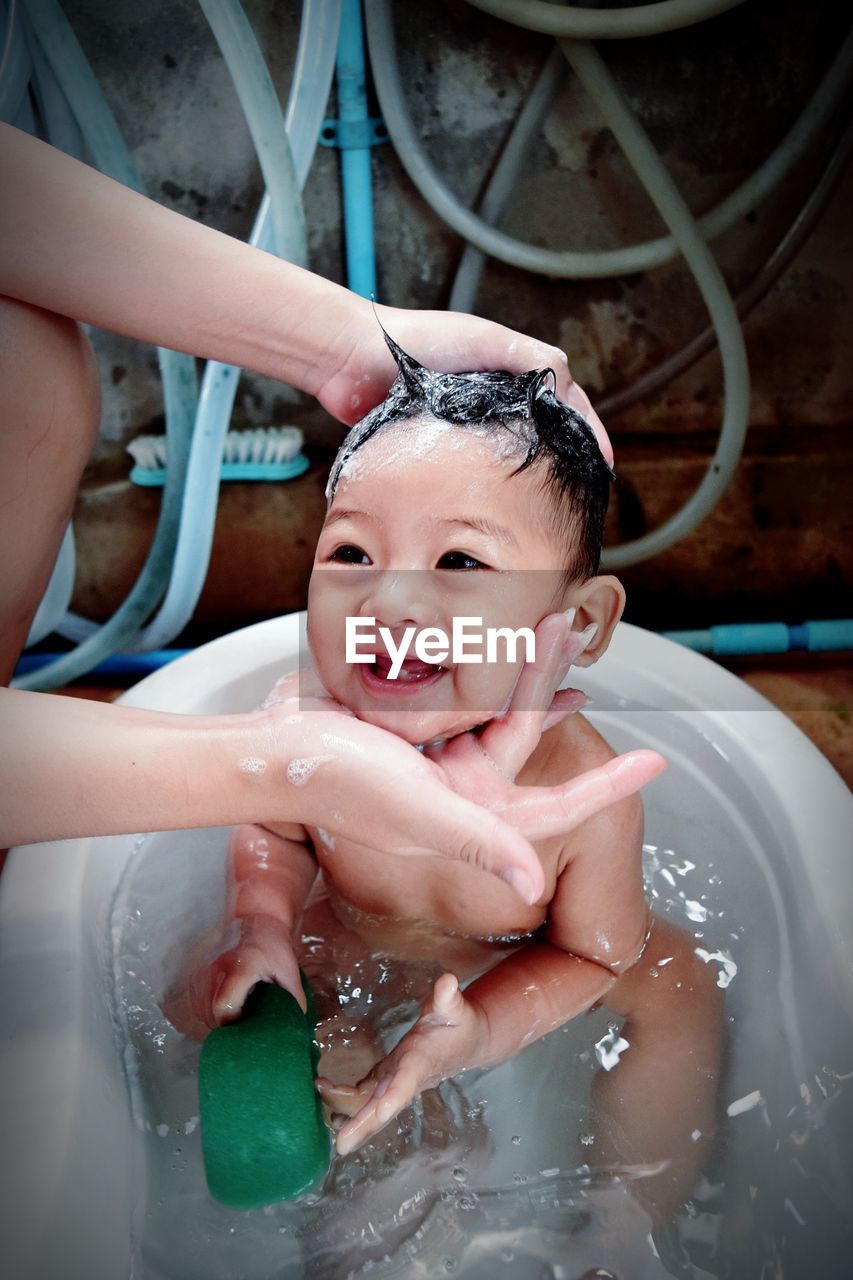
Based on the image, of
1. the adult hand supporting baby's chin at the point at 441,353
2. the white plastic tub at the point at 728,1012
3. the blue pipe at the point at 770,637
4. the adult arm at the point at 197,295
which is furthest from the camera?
the blue pipe at the point at 770,637

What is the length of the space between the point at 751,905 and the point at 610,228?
1.15m

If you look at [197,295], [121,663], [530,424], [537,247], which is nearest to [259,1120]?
[530,424]

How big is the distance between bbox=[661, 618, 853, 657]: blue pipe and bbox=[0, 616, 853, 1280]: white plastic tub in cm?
53

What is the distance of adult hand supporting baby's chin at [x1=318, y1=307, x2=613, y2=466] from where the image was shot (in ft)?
3.51

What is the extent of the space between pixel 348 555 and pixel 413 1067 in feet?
1.44

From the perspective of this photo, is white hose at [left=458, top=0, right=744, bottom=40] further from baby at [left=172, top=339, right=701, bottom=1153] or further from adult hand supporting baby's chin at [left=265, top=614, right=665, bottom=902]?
adult hand supporting baby's chin at [left=265, top=614, right=665, bottom=902]

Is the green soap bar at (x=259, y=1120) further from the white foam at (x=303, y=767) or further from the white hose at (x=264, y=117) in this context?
the white hose at (x=264, y=117)

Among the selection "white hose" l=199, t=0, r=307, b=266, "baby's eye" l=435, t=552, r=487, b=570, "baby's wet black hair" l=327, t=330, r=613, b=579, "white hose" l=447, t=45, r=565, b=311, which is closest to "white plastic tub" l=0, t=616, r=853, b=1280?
"baby's wet black hair" l=327, t=330, r=613, b=579

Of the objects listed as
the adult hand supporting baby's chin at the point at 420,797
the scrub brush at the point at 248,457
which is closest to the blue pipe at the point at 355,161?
the scrub brush at the point at 248,457

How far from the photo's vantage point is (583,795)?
818mm

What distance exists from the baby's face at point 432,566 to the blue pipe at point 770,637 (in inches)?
37.2

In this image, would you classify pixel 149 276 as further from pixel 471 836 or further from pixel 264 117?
pixel 471 836

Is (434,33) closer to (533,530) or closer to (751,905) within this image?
(533,530)

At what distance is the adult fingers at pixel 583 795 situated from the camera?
816mm
